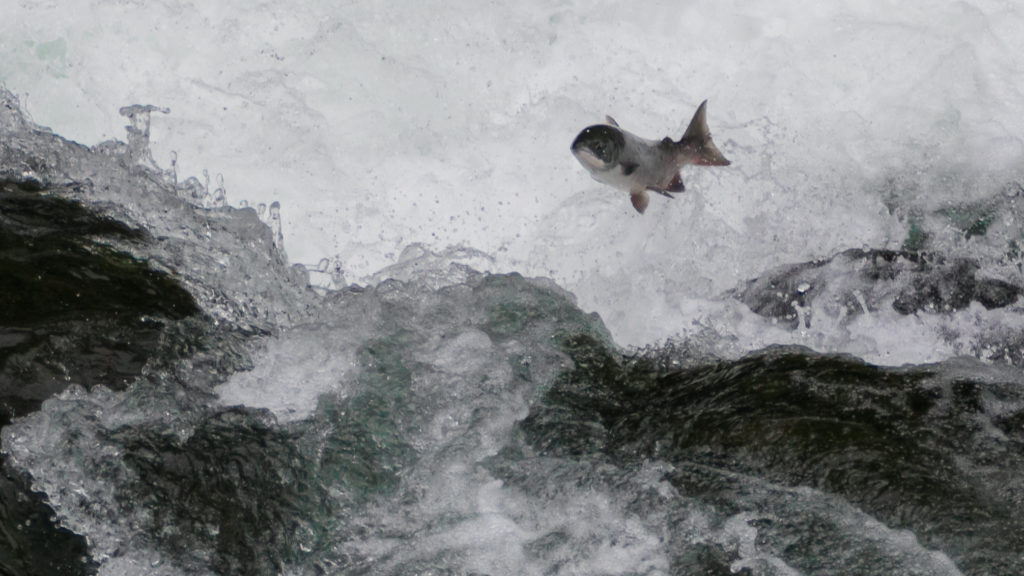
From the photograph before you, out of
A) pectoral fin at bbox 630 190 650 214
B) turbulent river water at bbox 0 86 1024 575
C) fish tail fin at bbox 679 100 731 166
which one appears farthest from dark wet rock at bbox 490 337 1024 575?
fish tail fin at bbox 679 100 731 166

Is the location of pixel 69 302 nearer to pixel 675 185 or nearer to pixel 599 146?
pixel 599 146

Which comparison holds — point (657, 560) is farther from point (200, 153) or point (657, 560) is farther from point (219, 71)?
point (219, 71)

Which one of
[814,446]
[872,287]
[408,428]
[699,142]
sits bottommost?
[814,446]

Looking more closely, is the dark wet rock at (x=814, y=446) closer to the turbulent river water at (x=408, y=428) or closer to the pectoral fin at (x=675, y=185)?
the turbulent river water at (x=408, y=428)

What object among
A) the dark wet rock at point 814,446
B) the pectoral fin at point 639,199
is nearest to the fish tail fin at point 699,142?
the pectoral fin at point 639,199

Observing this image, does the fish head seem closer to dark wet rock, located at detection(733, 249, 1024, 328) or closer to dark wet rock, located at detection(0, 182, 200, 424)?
dark wet rock, located at detection(733, 249, 1024, 328)

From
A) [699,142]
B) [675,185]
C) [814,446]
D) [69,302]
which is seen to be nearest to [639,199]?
[675,185]
